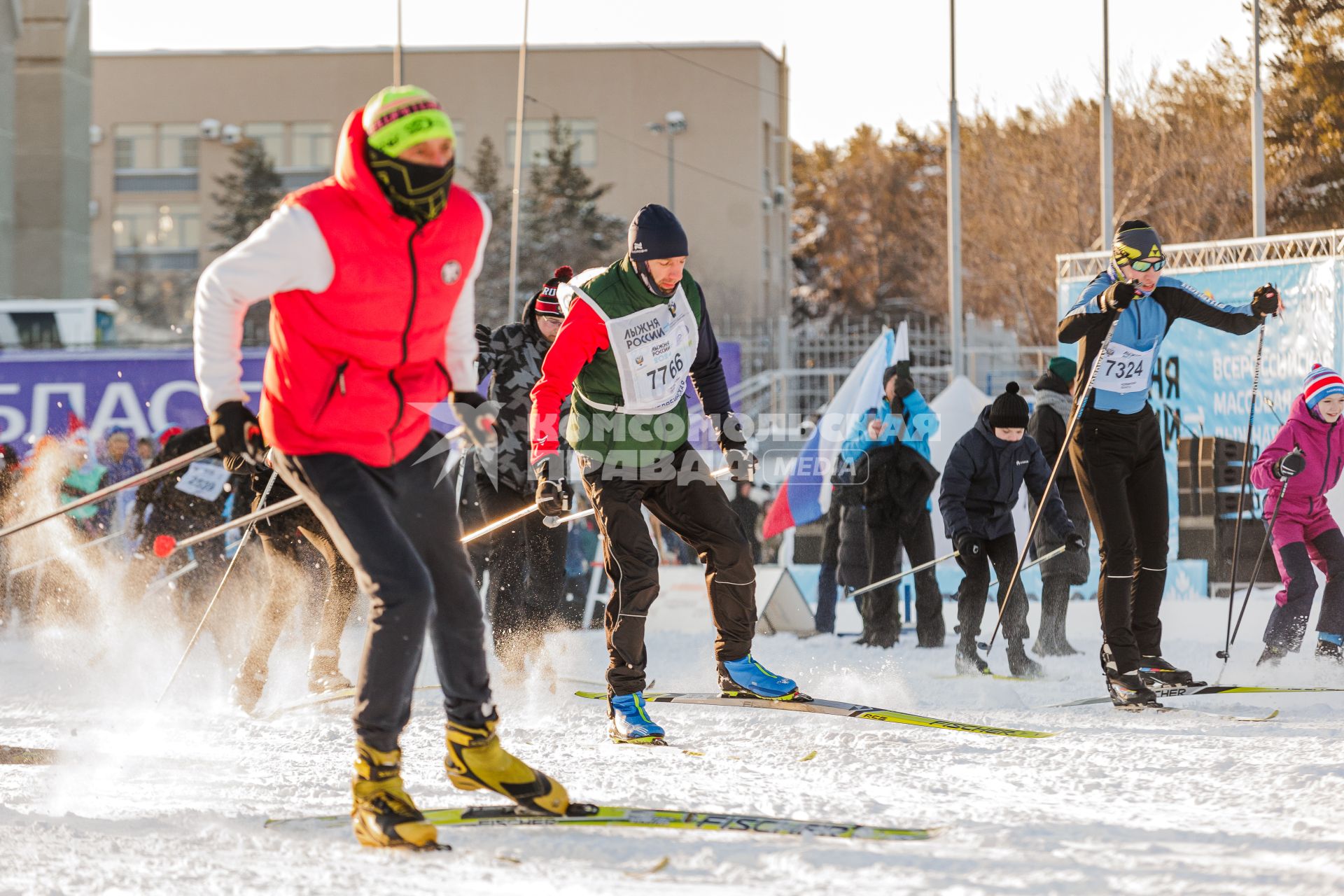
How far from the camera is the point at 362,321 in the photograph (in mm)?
3502

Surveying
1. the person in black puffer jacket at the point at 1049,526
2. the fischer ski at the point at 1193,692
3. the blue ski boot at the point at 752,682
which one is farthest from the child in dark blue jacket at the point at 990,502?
the blue ski boot at the point at 752,682

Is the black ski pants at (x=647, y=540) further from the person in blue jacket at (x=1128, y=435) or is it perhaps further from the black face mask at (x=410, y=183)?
the black face mask at (x=410, y=183)

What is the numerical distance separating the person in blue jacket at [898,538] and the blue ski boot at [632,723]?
12.8ft

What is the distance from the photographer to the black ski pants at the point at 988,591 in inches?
302

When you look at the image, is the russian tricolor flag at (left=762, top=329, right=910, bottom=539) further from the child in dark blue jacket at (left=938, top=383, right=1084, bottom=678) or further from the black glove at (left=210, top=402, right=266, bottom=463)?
the black glove at (left=210, top=402, right=266, bottom=463)

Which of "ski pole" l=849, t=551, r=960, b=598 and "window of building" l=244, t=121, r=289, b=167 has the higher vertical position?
"window of building" l=244, t=121, r=289, b=167

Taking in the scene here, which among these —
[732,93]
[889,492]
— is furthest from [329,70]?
[889,492]

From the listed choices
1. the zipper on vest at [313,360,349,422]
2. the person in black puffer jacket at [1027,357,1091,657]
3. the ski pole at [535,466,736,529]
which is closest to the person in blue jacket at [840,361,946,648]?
the person in black puffer jacket at [1027,357,1091,657]

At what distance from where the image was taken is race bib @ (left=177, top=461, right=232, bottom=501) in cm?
864

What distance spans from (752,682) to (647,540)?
2.39 ft

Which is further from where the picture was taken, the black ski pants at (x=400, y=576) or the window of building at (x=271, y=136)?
the window of building at (x=271, y=136)

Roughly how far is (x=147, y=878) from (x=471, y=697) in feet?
2.93

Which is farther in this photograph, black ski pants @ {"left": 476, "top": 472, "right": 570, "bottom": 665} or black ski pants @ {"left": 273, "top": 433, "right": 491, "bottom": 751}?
black ski pants @ {"left": 476, "top": 472, "right": 570, "bottom": 665}

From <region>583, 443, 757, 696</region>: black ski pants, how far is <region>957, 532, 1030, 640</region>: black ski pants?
2569 mm
